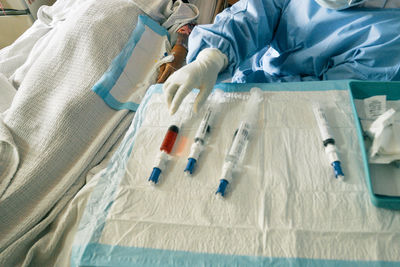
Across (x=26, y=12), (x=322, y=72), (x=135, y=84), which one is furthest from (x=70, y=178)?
(x=26, y=12)

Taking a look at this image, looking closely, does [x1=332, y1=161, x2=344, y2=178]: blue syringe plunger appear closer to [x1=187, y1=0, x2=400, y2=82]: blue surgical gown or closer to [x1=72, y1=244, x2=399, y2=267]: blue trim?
[x1=72, y1=244, x2=399, y2=267]: blue trim

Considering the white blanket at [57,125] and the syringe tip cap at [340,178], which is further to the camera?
the white blanket at [57,125]

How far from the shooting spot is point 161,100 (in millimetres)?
720

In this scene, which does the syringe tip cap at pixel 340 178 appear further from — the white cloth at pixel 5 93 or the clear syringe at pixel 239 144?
the white cloth at pixel 5 93

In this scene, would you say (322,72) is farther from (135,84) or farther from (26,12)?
(26,12)

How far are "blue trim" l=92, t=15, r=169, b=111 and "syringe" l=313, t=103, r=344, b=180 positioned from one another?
0.72 m

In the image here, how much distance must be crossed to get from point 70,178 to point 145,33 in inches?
31.3

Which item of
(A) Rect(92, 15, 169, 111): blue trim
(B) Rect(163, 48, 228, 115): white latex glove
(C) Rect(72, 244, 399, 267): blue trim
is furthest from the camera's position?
(A) Rect(92, 15, 169, 111): blue trim

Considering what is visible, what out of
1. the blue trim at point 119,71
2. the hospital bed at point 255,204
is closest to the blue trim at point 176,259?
the hospital bed at point 255,204

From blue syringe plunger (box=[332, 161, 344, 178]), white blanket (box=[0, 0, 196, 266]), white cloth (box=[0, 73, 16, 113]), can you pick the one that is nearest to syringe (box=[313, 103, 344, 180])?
blue syringe plunger (box=[332, 161, 344, 178])

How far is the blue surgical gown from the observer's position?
0.71m

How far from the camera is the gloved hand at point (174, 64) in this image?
46.1 inches

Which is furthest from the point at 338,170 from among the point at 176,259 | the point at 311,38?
the point at 311,38

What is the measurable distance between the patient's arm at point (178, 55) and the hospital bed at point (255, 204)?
22.0 inches
